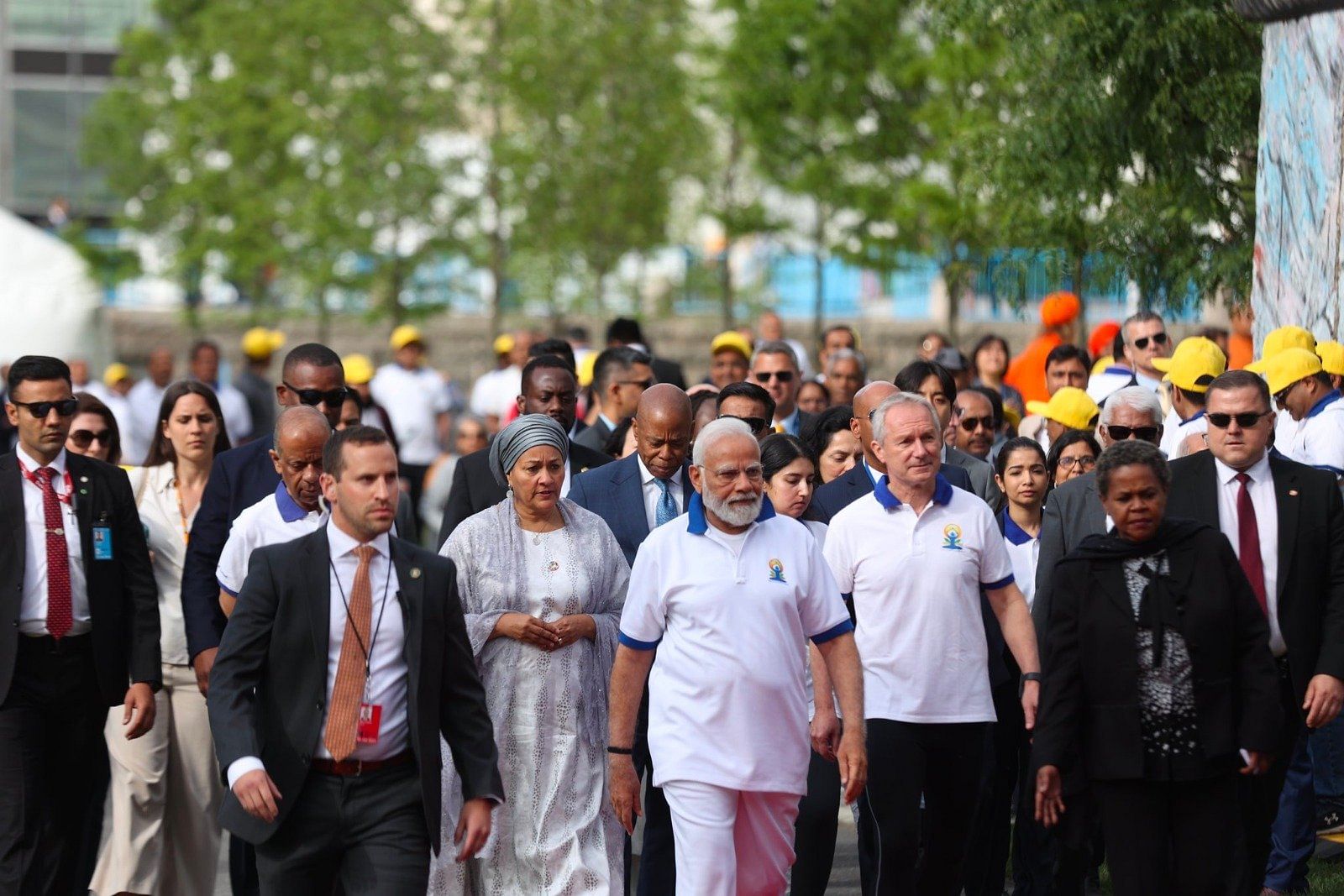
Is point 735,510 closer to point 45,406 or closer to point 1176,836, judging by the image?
point 1176,836

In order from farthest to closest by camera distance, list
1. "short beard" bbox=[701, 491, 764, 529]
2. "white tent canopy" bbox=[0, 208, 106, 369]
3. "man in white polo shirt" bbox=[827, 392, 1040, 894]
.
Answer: "white tent canopy" bbox=[0, 208, 106, 369] < "man in white polo shirt" bbox=[827, 392, 1040, 894] < "short beard" bbox=[701, 491, 764, 529]

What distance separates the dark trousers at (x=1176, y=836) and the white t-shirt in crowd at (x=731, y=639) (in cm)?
108

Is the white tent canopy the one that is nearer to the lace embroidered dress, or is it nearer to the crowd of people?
the crowd of people

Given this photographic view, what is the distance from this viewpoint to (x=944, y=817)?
843 cm

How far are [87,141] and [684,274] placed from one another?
1024cm

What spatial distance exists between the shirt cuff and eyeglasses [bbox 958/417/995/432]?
18.4 feet

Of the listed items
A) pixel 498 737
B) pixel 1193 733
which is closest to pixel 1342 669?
pixel 1193 733

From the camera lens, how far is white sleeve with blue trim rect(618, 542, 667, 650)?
768cm

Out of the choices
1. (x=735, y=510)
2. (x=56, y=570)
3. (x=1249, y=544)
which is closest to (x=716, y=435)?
(x=735, y=510)

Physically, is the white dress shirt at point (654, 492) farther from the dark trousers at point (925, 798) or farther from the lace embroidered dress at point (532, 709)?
the dark trousers at point (925, 798)

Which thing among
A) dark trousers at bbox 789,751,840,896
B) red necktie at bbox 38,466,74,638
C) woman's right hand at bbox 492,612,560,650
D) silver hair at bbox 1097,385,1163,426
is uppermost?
silver hair at bbox 1097,385,1163,426

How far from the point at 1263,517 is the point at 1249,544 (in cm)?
12

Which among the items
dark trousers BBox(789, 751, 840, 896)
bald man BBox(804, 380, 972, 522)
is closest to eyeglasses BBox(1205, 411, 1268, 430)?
bald man BBox(804, 380, 972, 522)

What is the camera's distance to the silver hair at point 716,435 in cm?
765
